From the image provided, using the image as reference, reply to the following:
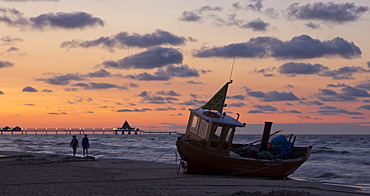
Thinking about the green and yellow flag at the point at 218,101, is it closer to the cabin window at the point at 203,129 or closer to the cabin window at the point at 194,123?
the cabin window at the point at 194,123

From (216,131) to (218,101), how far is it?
1676mm

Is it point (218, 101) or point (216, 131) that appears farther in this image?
point (218, 101)

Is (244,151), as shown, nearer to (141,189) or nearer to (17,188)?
(141,189)

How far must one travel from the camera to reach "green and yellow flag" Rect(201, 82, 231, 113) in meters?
23.0

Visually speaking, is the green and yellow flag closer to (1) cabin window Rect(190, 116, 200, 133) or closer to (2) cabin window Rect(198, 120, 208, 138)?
(1) cabin window Rect(190, 116, 200, 133)

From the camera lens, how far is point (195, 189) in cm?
1627

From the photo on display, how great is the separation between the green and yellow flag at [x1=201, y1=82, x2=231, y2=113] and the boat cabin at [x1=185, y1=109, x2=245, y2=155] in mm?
317

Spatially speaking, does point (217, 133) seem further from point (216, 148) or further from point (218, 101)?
point (218, 101)

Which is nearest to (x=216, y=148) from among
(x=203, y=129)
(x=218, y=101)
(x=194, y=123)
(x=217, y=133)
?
(x=217, y=133)

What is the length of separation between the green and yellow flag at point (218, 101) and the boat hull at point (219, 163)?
1989mm

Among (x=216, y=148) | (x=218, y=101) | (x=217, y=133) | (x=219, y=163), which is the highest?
(x=218, y=101)

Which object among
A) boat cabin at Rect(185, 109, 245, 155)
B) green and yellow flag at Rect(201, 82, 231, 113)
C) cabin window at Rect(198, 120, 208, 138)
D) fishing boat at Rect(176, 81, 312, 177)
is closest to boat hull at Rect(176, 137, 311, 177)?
fishing boat at Rect(176, 81, 312, 177)

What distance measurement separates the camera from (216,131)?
2217 centimetres

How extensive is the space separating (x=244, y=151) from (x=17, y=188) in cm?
1346
